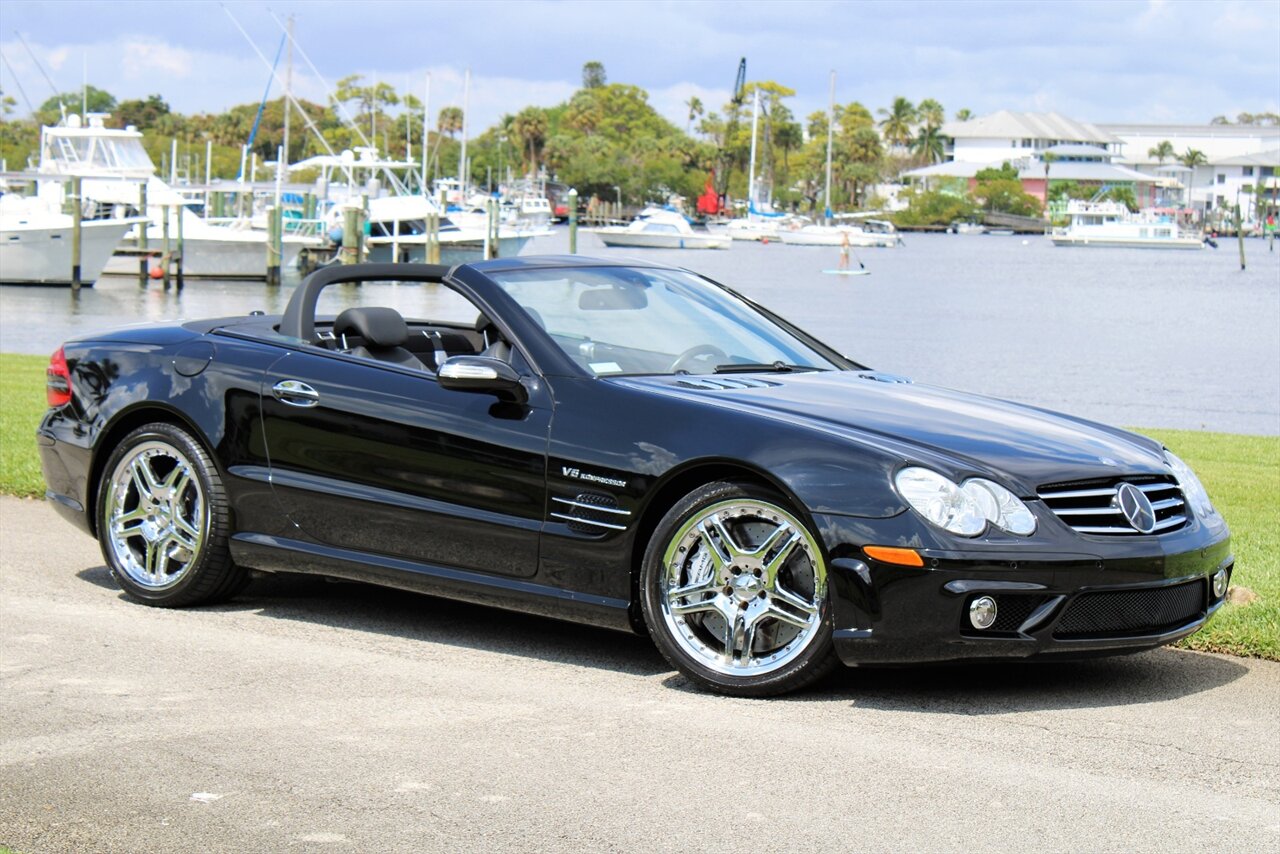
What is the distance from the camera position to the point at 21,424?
12.9m

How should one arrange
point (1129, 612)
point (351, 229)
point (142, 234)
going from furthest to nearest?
point (142, 234)
point (351, 229)
point (1129, 612)

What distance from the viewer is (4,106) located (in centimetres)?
13450

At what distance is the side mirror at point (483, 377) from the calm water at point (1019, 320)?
319 centimetres

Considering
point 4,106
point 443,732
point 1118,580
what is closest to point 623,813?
point 443,732

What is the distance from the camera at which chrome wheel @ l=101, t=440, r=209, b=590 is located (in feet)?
23.4

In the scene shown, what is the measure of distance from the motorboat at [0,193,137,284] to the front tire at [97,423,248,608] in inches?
1904

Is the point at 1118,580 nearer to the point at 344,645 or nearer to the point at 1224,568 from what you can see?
the point at 1224,568

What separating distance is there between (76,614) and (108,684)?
1.27 meters

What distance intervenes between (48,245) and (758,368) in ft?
166

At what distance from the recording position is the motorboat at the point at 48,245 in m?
53.1

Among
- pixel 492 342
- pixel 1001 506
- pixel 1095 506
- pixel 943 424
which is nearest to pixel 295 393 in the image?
pixel 492 342

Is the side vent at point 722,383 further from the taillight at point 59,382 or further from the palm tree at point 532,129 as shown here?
the palm tree at point 532,129

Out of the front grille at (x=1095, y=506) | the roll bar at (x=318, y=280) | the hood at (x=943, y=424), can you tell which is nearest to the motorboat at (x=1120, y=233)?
the roll bar at (x=318, y=280)

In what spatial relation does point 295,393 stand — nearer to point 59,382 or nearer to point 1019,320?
point 59,382
